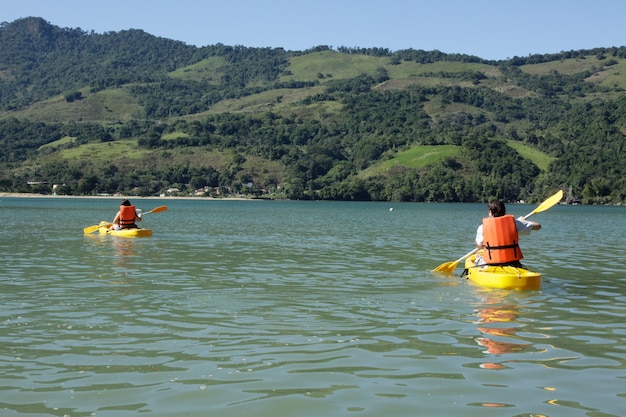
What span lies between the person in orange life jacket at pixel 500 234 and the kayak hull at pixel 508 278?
223mm

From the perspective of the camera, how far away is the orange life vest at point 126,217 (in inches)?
1519

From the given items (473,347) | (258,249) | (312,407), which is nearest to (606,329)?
(473,347)

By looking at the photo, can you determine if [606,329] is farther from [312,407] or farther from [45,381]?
[45,381]

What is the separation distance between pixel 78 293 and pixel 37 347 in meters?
6.42

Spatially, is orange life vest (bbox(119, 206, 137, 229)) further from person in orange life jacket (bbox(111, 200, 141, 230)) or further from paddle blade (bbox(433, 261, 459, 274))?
paddle blade (bbox(433, 261, 459, 274))

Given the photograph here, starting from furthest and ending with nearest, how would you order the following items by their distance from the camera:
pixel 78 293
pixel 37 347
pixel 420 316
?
pixel 78 293
pixel 420 316
pixel 37 347

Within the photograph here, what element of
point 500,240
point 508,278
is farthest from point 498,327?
point 500,240

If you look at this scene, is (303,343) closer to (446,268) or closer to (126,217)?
(446,268)

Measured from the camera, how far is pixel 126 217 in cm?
3869

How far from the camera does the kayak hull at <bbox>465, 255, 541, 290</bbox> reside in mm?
18453

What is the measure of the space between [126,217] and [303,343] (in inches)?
1110

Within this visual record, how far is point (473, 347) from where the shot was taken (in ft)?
39.3

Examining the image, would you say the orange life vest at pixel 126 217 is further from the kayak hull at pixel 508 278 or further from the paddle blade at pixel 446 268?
the kayak hull at pixel 508 278

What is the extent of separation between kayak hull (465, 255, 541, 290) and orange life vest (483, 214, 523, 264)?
0.24m
